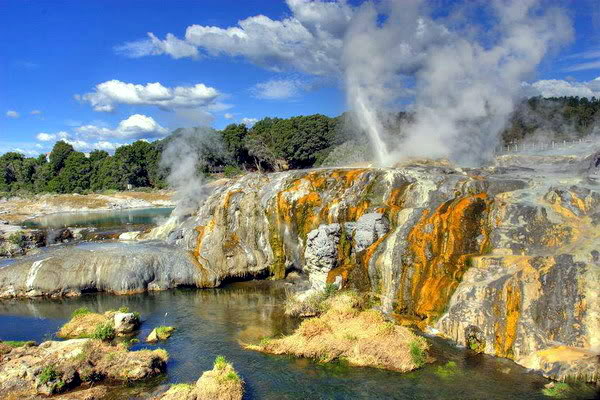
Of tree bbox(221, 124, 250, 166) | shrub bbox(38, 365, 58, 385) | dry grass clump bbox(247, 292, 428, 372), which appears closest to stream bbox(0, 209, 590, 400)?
dry grass clump bbox(247, 292, 428, 372)

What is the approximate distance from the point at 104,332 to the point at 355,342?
36.2ft

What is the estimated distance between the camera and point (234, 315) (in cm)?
2498

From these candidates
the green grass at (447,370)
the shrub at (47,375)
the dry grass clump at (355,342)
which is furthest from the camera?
the dry grass clump at (355,342)

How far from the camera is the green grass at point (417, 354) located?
1821cm

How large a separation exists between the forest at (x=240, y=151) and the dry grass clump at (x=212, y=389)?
1685 inches

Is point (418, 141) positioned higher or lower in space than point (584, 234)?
higher

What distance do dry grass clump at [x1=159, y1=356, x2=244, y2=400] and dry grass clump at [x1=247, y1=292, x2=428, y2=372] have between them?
12.7 feet

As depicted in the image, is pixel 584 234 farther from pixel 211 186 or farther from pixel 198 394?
pixel 211 186

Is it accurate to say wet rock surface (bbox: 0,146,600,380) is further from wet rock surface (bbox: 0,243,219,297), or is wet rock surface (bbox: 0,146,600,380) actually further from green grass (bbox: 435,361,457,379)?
green grass (bbox: 435,361,457,379)

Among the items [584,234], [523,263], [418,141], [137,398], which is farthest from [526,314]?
[418,141]

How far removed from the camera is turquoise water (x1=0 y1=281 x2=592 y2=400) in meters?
16.6

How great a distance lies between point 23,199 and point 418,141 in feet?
335

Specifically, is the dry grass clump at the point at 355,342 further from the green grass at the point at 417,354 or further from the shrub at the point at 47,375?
the shrub at the point at 47,375

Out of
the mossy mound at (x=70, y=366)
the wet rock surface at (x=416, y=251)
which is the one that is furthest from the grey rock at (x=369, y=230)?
the mossy mound at (x=70, y=366)
